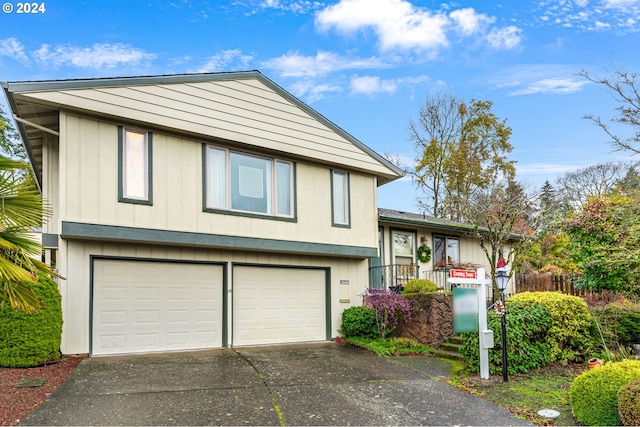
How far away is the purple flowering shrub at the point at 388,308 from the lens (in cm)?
1160

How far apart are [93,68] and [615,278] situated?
14739mm

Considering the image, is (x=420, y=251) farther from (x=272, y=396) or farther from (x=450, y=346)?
(x=272, y=396)

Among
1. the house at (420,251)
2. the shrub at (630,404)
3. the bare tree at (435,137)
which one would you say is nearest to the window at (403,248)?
the house at (420,251)

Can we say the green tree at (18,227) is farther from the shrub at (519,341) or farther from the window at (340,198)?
the window at (340,198)

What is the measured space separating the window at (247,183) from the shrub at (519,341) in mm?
5443

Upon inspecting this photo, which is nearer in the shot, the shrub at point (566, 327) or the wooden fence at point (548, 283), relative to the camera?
the shrub at point (566, 327)

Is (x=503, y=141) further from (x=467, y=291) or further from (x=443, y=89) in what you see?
(x=467, y=291)

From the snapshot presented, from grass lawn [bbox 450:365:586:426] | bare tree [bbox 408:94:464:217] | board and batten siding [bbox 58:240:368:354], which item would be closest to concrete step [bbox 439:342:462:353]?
grass lawn [bbox 450:365:586:426]

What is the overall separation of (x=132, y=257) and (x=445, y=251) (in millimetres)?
11008

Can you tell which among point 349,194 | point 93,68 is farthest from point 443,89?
point 93,68

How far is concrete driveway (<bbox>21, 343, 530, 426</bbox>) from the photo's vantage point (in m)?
5.69

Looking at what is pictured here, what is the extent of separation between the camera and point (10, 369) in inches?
301

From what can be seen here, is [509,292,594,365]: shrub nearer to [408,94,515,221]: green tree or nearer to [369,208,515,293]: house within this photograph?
[369,208,515,293]: house

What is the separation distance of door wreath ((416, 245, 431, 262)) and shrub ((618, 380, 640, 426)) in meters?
10.6
